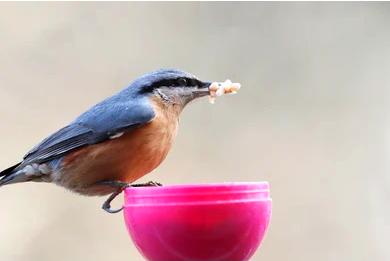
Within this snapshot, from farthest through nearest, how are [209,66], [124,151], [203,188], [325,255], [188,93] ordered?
[209,66], [325,255], [188,93], [124,151], [203,188]

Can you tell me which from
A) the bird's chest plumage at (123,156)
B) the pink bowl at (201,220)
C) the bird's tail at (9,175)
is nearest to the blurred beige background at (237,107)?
the bird's tail at (9,175)

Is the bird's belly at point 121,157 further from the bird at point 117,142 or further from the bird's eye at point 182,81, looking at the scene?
the bird's eye at point 182,81

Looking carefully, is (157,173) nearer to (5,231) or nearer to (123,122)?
(5,231)

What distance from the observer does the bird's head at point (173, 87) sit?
1.90 meters

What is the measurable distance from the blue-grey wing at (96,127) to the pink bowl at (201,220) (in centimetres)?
42

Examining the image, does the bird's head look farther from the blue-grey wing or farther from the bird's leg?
the bird's leg

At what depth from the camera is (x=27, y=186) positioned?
2.78 m

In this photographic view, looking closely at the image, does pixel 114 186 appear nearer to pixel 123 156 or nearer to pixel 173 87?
pixel 123 156

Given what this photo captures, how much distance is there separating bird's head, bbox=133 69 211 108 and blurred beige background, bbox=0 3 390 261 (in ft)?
2.61

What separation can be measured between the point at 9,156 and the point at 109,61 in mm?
511

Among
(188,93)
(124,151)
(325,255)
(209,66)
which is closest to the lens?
(124,151)

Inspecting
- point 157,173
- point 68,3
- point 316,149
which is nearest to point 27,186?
point 157,173

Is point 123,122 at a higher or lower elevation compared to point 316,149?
lower

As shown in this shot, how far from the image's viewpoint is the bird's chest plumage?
1761mm
